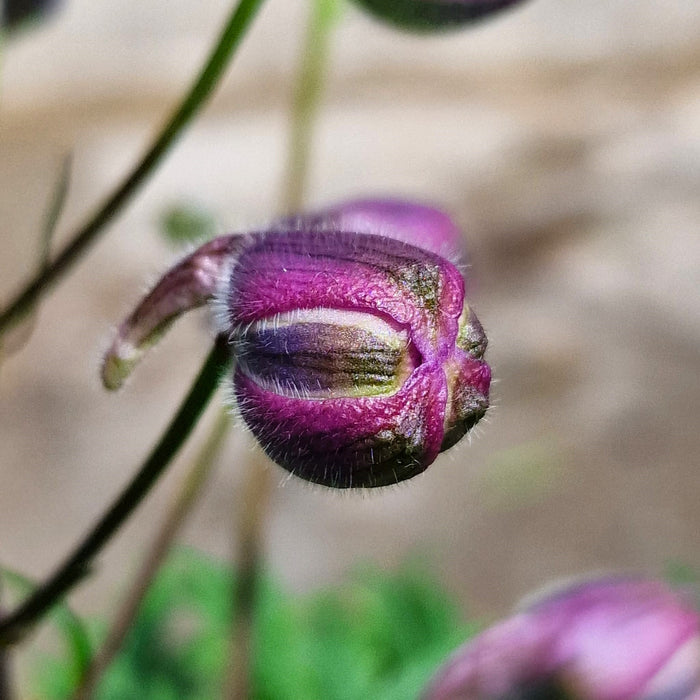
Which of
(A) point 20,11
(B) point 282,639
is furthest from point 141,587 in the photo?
(B) point 282,639

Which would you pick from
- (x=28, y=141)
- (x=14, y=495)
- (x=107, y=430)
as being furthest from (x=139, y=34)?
(x=14, y=495)

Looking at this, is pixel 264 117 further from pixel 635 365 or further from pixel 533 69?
pixel 635 365

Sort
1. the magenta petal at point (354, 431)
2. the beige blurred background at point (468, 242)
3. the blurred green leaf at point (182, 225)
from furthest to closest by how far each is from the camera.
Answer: the beige blurred background at point (468, 242) → the blurred green leaf at point (182, 225) → the magenta petal at point (354, 431)

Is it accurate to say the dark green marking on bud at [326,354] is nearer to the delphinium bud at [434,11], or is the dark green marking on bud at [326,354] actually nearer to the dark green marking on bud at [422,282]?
the dark green marking on bud at [422,282]

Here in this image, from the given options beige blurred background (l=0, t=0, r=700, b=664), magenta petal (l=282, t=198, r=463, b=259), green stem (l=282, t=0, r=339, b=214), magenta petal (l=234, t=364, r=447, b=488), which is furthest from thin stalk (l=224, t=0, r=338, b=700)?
beige blurred background (l=0, t=0, r=700, b=664)

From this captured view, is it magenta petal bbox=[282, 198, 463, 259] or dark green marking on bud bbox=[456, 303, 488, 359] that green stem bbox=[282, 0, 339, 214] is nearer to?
magenta petal bbox=[282, 198, 463, 259]

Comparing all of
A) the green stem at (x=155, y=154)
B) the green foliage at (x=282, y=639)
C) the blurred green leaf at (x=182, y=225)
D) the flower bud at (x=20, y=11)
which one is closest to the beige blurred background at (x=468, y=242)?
the green foliage at (x=282, y=639)

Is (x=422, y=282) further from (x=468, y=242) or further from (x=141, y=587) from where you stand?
(x=468, y=242)
